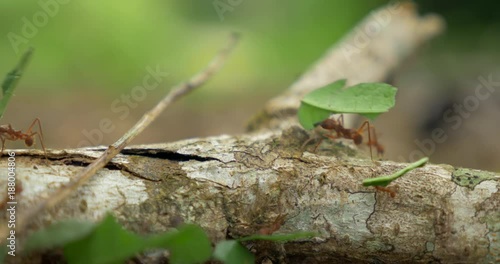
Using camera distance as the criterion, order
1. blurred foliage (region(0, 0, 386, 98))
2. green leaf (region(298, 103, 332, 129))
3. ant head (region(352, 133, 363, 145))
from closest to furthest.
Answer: green leaf (region(298, 103, 332, 129))
ant head (region(352, 133, 363, 145))
blurred foliage (region(0, 0, 386, 98))

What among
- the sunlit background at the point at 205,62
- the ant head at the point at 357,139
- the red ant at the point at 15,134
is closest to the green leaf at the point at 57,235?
the red ant at the point at 15,134

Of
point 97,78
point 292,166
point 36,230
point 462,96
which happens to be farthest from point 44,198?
point 462,96

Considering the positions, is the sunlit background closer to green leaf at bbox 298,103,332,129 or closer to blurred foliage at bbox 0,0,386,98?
blurred foliage at bbox 0,0,386,98

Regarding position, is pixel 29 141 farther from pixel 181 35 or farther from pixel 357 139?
pixel 181 35

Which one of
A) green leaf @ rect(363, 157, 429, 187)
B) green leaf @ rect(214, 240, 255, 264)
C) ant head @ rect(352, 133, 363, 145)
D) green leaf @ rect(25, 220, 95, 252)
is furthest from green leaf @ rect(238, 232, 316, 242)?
ant head @ rect(352, 133, 363, 145)

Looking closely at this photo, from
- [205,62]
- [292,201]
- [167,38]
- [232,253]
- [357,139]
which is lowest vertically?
[232,253]

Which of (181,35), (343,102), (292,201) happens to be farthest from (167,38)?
(292,201)
